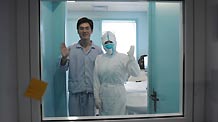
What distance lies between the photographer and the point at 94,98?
1.73 m

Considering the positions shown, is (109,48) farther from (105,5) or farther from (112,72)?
(105,5)

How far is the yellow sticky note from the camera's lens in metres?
0.97

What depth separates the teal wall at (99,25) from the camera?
6.09 ft

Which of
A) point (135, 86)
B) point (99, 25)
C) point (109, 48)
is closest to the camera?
point (109, 48)

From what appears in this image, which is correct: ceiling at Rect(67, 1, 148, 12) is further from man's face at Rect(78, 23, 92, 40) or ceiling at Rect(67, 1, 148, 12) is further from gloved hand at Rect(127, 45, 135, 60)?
gloved hand at Rect(127, 45, 135, 60)

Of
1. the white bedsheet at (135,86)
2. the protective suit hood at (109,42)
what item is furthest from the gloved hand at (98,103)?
the protective suit hood at (109,42)

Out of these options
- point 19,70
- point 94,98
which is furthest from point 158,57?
point 19,70

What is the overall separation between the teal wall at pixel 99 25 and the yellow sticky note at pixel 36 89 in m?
0.63

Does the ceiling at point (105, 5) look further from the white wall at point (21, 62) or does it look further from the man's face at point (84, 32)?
the white wall at point (21, 62)

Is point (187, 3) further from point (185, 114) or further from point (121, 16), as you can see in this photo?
point (121, 16)

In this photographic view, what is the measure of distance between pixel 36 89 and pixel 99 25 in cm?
132

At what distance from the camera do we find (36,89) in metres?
0.98

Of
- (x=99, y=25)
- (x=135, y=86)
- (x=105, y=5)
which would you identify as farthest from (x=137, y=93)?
(x=105, y=5)

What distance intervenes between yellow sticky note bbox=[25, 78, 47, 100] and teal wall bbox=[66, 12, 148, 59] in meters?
0.63
